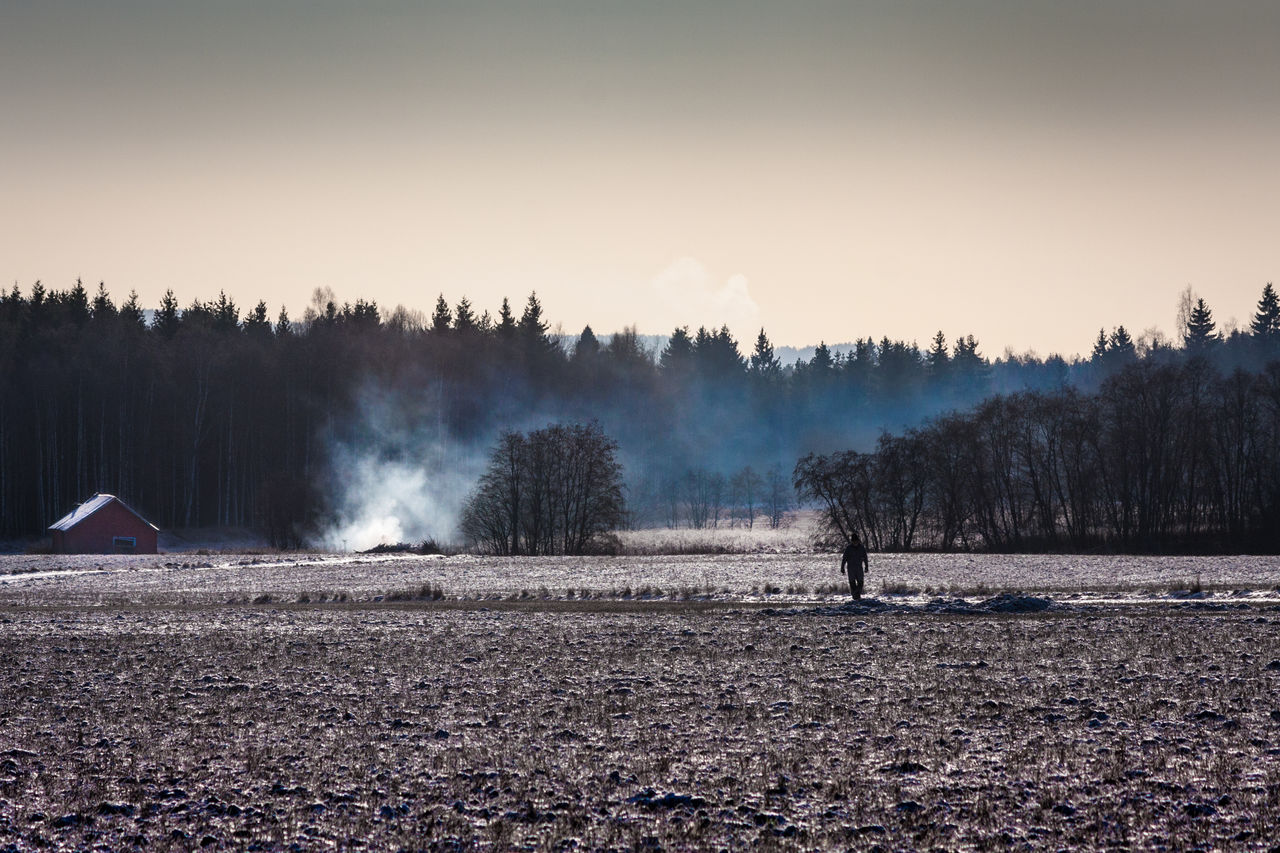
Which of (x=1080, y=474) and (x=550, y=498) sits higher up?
(x=1080, y=474)

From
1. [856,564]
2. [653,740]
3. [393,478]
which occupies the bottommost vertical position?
[653,740]

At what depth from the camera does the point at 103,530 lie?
8381 centimetres

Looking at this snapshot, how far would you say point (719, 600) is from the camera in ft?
127

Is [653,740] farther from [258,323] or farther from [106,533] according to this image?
[258,323]

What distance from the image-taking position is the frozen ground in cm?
3978

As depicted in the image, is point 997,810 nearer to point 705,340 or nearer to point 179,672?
point 179,672

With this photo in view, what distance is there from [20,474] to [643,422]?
79.1 m

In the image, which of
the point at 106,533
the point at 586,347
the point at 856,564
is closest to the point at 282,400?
the point at 106,533

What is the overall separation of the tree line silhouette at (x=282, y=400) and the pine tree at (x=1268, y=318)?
0.90 ft

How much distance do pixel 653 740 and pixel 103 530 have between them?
77.7 m

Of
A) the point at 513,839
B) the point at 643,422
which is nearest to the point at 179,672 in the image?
the point at 513,839

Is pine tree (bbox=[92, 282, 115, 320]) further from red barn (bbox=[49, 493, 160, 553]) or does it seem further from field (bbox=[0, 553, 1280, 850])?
field (bbox=[0, 553, 1280, 850])

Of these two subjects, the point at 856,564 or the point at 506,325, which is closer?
the point at 856,564

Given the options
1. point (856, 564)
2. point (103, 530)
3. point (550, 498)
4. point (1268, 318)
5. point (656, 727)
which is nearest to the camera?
point (656, 727)
